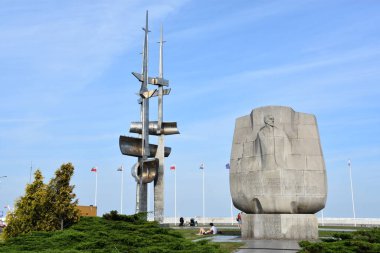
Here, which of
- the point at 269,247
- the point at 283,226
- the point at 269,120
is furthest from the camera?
the point at 269,120

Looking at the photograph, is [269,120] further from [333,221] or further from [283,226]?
[333,221]

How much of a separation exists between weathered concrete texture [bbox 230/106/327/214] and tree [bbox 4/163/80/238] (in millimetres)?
7027

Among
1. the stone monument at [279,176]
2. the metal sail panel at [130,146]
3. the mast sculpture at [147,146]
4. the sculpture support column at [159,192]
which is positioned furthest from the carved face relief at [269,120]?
the sculpture support column at [159,192]

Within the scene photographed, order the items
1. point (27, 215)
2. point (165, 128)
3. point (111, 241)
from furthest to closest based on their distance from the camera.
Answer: point (165, 128) < point (27, 215) < point (111, 241)

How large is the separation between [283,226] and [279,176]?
1.99m

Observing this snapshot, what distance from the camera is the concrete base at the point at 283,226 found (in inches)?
669

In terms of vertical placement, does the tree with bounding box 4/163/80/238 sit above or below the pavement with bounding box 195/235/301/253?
above

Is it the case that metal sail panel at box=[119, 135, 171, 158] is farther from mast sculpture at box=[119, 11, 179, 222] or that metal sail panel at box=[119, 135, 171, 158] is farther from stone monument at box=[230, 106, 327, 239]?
stone monument at box=[230, 106, 327, 239]

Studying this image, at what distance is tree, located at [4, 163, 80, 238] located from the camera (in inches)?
601

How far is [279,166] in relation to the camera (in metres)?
17.4

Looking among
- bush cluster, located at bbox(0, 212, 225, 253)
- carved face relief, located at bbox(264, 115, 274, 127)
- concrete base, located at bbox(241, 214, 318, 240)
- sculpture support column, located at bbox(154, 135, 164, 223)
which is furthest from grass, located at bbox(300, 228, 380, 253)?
sculpture support column, located at bbox(154, 135, 164, 223)

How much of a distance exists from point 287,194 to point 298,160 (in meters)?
1.55

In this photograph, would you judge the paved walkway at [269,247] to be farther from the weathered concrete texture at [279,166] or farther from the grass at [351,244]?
the grass at [351,244]

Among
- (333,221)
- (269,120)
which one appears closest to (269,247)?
(269,120)
